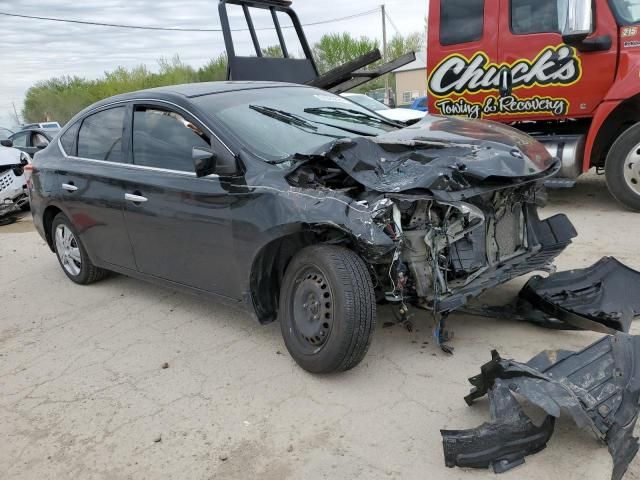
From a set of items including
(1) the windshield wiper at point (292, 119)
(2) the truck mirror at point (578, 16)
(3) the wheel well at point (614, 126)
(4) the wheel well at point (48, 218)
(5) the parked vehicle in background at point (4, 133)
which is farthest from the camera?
(5) the parked vehicle in background at point (4, 133)

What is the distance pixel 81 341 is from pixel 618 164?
563 cm

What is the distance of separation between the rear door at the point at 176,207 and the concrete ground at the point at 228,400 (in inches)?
20.0

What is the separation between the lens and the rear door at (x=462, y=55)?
6.64 meters

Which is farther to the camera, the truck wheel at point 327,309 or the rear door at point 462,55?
the rear door at point 462,55

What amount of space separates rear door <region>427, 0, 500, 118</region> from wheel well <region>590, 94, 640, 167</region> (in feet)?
4.37

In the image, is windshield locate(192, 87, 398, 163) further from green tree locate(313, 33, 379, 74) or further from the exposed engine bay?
green tree locate(313, 33, 379, 74)

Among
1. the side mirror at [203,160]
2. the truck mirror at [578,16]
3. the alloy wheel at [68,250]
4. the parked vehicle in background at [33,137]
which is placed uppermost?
the truck mirror at [578,16]

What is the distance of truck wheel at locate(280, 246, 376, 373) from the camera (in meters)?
3.05

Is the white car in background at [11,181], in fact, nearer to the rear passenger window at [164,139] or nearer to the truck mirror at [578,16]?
the rear passenger window at [164,139]

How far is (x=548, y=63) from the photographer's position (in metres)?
6.32

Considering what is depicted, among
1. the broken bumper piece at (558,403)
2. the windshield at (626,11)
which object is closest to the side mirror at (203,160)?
the broken bumper piece at (558,403)

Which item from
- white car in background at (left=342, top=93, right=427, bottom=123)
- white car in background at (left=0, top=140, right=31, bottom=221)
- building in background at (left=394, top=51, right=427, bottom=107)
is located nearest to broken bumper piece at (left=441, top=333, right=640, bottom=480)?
white car in background at (left=342, top=93, right=427, bottom=123)

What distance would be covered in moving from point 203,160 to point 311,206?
0.79 m

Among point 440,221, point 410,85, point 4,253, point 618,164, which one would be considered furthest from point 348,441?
point 410,85
